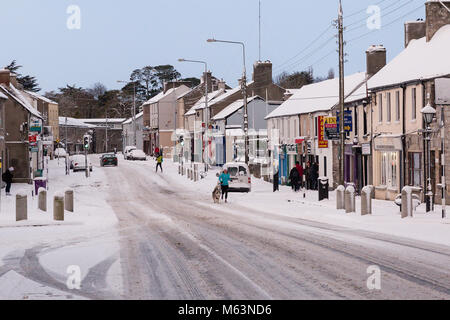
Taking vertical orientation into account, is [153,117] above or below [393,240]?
above

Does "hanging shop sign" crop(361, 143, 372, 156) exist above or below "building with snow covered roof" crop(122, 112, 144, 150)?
below

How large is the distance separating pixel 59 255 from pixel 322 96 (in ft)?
124

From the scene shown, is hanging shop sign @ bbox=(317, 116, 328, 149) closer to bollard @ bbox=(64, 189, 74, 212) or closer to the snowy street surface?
the snowy street surface

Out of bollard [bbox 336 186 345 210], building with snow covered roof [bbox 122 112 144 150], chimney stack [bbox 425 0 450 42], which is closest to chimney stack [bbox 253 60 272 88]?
chimney stack [bbox 425 0 450 42]

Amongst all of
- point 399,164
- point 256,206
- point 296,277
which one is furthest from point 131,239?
point 399,164

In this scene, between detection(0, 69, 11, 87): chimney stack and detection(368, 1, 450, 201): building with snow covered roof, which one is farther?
detection(0, 69, 11, 87): chimney stack

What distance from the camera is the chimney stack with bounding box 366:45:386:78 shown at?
44812 millimetres

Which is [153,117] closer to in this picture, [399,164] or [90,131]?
[90,131]

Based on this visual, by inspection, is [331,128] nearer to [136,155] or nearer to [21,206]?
[21,206]

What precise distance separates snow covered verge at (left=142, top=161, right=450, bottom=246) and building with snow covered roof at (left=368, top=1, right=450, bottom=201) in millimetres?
2535

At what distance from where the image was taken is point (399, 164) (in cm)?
3591

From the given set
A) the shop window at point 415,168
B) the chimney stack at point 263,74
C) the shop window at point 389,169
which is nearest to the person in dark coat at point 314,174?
the shop window at point 389,169

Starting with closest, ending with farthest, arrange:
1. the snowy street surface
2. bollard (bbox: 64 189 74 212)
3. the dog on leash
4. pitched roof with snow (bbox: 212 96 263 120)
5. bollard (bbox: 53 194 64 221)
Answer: the snowy street surface
bollard (bbox: 53 194 64 221)
bollard (bbox: 64 189 74 212)
the dog on leash
pitched roof with snow (bbox: 212 96 263 120)
